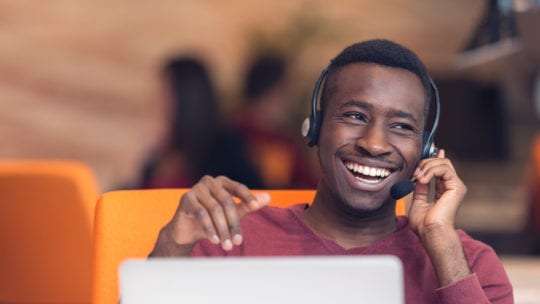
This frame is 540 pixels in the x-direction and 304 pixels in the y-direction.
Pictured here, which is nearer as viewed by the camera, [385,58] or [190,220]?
[190,220]

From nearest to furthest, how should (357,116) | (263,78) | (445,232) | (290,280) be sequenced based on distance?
(290,280) → (445,232) → (357,116) → (263,78)

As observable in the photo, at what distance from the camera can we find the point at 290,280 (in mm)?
1192

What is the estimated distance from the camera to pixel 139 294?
4.00 feet

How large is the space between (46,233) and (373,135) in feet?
6.81

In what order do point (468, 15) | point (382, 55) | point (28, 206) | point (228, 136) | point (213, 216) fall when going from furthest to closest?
point (468, 15), point (228, 136), point (28, 206), point (382, 55), point (213, 216)

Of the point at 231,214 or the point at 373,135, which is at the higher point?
the point at 373,135

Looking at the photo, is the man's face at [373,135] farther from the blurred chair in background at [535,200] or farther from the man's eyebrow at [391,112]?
the blurred chair in background at [535,200]

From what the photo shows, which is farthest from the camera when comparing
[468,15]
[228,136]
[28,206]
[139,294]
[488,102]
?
[468,15]

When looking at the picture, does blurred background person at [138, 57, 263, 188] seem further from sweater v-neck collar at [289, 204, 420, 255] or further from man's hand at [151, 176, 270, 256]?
man's hand at [151, 176, 270, 256]

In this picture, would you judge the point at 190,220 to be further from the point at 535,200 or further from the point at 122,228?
the point at 535,200

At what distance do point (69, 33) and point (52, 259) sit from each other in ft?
15.7

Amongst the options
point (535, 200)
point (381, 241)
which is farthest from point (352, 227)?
point (535, 200)

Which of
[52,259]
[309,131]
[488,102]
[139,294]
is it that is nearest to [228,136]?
[52,259]

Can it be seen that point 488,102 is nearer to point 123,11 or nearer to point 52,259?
point 123,11
